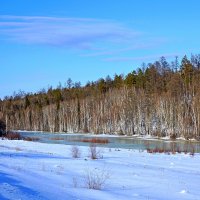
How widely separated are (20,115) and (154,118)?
2498 inches

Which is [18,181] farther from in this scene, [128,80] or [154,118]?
[128,80]

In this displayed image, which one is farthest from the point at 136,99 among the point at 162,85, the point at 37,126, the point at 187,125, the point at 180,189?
the point at 180,189

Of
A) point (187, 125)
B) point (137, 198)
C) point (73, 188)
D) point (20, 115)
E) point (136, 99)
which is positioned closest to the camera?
point (137, 198)

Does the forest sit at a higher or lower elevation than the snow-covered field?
higher

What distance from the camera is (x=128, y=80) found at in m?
106

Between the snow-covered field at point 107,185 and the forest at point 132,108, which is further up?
the forest at point 132,108

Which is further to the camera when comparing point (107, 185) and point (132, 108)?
point (132, 108)

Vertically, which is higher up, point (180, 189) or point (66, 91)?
point (66, 91)

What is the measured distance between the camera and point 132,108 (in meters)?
83.9

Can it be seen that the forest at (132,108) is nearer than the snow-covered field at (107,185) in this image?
No

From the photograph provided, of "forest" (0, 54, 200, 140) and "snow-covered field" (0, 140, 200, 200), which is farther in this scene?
"forest" (0, 54, 200, 140)

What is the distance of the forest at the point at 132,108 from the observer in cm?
7044

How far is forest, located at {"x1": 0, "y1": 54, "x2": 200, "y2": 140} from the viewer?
231 feet

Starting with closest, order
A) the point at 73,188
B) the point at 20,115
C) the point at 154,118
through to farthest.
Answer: the point at 73,188 → the point at 154,118 → the point at 20,115
